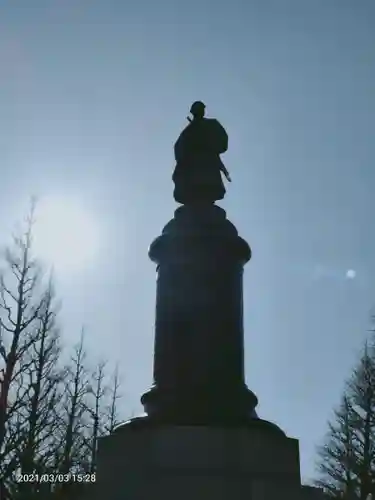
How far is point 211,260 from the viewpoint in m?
9.42

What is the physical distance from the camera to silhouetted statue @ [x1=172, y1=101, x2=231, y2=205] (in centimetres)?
1014

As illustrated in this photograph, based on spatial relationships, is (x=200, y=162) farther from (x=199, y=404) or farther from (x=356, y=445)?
(x=356, y=445)

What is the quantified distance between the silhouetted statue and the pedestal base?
3.58m

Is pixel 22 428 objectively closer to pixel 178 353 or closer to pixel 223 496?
pixel 178 353

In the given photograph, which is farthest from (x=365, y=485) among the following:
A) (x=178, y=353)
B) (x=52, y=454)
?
(x=178, y=353)

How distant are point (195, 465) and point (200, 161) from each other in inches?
178

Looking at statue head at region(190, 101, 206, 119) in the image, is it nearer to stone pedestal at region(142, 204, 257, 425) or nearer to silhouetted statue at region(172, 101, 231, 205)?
silhouetted statue at region(172, 101, 231, 205)

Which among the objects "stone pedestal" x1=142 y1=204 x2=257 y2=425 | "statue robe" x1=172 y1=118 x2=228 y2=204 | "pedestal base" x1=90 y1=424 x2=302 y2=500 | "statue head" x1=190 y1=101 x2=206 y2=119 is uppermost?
"statue head" x1=190 y1=101 x2=206 y2=119

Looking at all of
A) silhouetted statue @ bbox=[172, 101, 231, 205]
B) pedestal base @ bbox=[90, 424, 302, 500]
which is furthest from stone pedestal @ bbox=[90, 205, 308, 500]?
silhouetted statue @ bbox=[172, 101, 231, 205]

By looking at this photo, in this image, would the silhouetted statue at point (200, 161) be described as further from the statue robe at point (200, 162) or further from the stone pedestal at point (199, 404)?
the stone pedestal at point (199, 404)

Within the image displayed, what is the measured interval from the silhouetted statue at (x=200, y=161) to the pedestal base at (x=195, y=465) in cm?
358

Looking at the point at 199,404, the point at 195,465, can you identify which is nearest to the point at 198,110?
the point at 199,404

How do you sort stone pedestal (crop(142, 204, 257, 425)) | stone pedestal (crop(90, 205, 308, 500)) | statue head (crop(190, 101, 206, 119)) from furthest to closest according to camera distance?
statue head (crop(190, 101, 206, 119))
stone pedestal (crop(142, 204, 257, 425))
stone pedestal (crop(90, 205, 308, 500))

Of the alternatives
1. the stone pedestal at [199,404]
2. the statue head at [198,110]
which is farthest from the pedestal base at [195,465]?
the statue head at [198,110]
